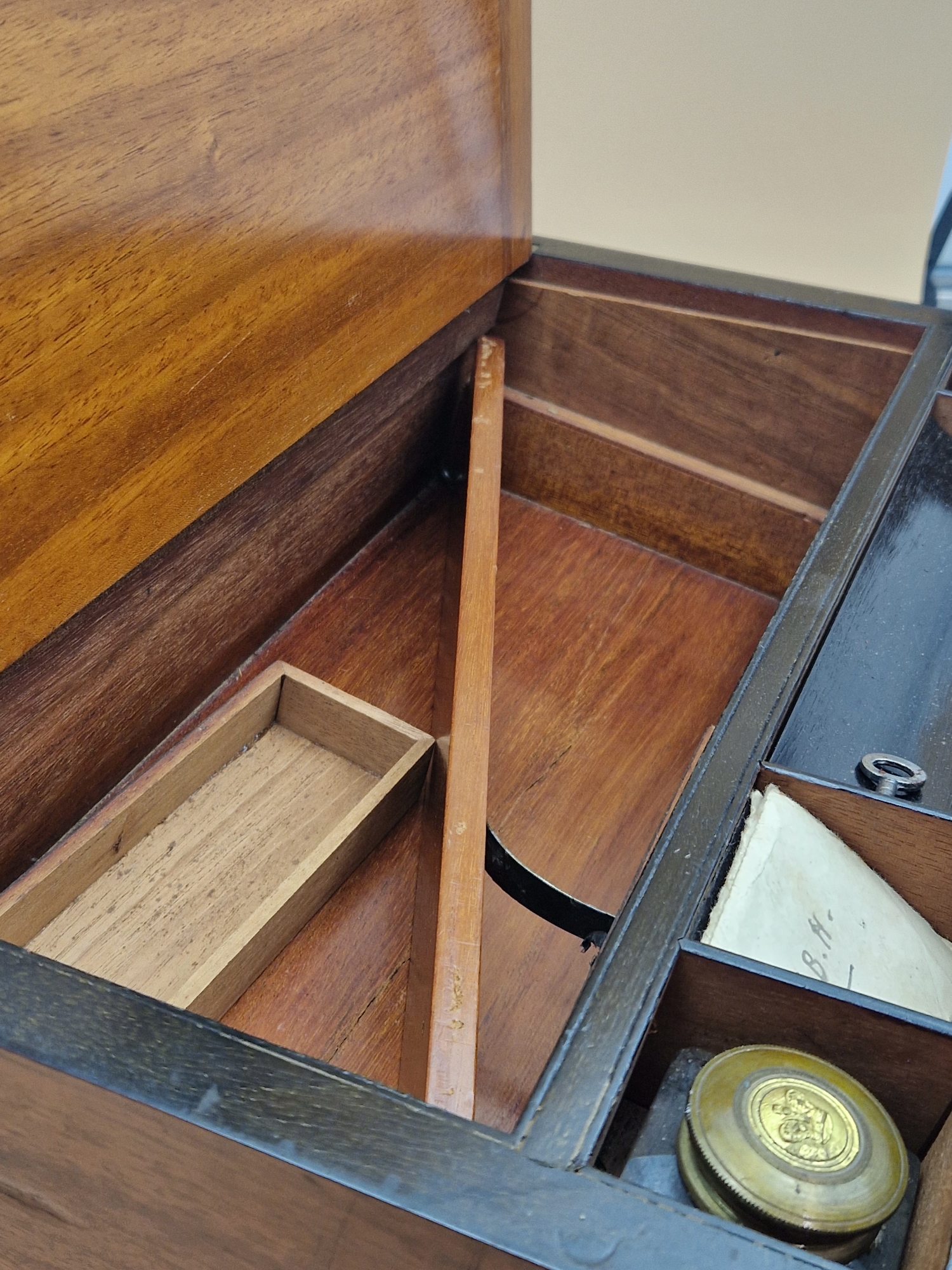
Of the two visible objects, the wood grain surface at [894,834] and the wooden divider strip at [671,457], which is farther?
the wooden divider strip at [671,457]

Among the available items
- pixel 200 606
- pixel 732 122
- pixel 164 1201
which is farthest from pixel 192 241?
pixel 732 122

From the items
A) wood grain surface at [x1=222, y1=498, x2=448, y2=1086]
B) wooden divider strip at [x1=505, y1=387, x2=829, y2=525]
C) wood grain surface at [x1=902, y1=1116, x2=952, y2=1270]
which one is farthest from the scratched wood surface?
wood grain surface at [x1=902, y1=1116, x2=952, y2=1270]

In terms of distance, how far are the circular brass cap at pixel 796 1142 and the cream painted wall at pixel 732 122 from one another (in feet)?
11.9

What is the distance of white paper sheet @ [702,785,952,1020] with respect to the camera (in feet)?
2.51

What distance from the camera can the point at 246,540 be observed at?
129 centimetres

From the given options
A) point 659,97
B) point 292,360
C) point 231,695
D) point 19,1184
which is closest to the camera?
point 19,1184

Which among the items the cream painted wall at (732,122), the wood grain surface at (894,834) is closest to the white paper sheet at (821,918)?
the wood grain surface at (894,834)

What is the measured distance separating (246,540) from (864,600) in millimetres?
703

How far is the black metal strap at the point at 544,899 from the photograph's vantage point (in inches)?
43.9

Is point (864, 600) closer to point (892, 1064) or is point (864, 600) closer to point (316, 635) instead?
point (892, 1064)

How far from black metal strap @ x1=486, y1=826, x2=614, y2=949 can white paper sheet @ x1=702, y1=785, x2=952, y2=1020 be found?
307 millimetres

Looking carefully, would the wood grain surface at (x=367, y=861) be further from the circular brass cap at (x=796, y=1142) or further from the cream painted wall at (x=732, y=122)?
the cream painted wall at (x=732, y=122)

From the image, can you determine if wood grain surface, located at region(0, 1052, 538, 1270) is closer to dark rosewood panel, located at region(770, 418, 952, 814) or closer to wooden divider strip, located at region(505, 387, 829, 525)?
dark rosewood panel, located at region(770, 418, 952, 814)

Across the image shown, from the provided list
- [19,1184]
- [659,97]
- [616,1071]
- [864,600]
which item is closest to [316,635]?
[864,600]
